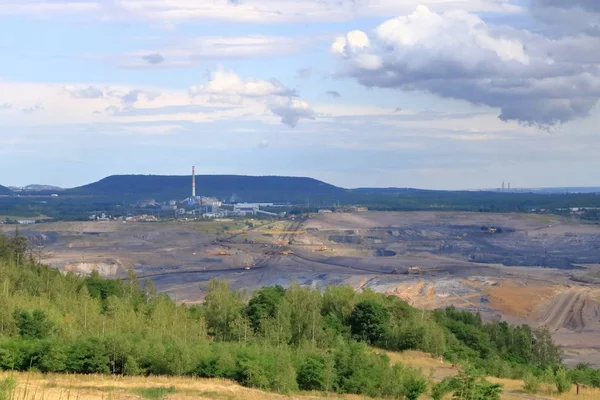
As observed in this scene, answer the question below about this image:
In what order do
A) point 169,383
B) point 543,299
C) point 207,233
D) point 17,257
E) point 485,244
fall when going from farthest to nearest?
point 207,233 < point 485,244 < point 543,299 < point 17,257 < point 169,383

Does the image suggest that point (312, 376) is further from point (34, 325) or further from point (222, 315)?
point (222, 315)

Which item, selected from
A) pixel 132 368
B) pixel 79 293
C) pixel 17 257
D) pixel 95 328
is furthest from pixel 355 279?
pixel 132 368

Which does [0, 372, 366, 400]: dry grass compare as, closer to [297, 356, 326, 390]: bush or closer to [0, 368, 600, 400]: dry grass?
[0, 368, 600, 400]: dry grass

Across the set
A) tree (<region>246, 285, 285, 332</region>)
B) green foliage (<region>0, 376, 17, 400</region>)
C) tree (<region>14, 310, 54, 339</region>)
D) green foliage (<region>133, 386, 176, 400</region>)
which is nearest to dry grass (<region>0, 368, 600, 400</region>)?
green foliage (<region>133, 386, 176, 400</region>)

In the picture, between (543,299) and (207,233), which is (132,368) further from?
(207,233)

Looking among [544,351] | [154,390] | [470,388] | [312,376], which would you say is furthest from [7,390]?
[544,351]

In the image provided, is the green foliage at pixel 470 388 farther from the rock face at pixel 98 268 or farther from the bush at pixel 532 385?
the rock face at pixel 98 268
